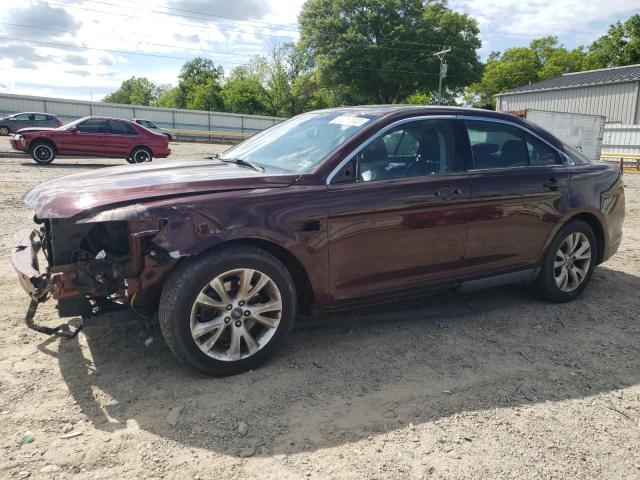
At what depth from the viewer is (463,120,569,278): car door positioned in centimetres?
→ 417

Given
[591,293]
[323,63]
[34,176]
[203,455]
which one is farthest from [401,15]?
[203,455]

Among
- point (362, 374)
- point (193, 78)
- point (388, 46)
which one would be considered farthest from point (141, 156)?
point (193, 78)

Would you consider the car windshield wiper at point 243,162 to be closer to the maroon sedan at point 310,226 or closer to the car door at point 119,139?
the maroon sedan at point 310,226

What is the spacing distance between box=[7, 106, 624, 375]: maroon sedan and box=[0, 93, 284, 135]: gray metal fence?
3461 cm

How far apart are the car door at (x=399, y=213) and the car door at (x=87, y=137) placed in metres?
14.5

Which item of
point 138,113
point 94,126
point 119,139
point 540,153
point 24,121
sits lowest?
point 119,139

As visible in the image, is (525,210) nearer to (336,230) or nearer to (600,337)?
(600,337)

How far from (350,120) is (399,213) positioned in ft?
2.78

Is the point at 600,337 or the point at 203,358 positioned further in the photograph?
the point at 600,337

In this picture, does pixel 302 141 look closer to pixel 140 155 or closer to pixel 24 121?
pixel 140 155

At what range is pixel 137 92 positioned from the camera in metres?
111

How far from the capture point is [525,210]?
14.4 ft

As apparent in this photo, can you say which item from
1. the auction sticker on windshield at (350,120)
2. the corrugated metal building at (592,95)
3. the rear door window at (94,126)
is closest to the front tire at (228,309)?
the auction sticker on windshield at (350,120)

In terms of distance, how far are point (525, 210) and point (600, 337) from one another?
1.17 metres
